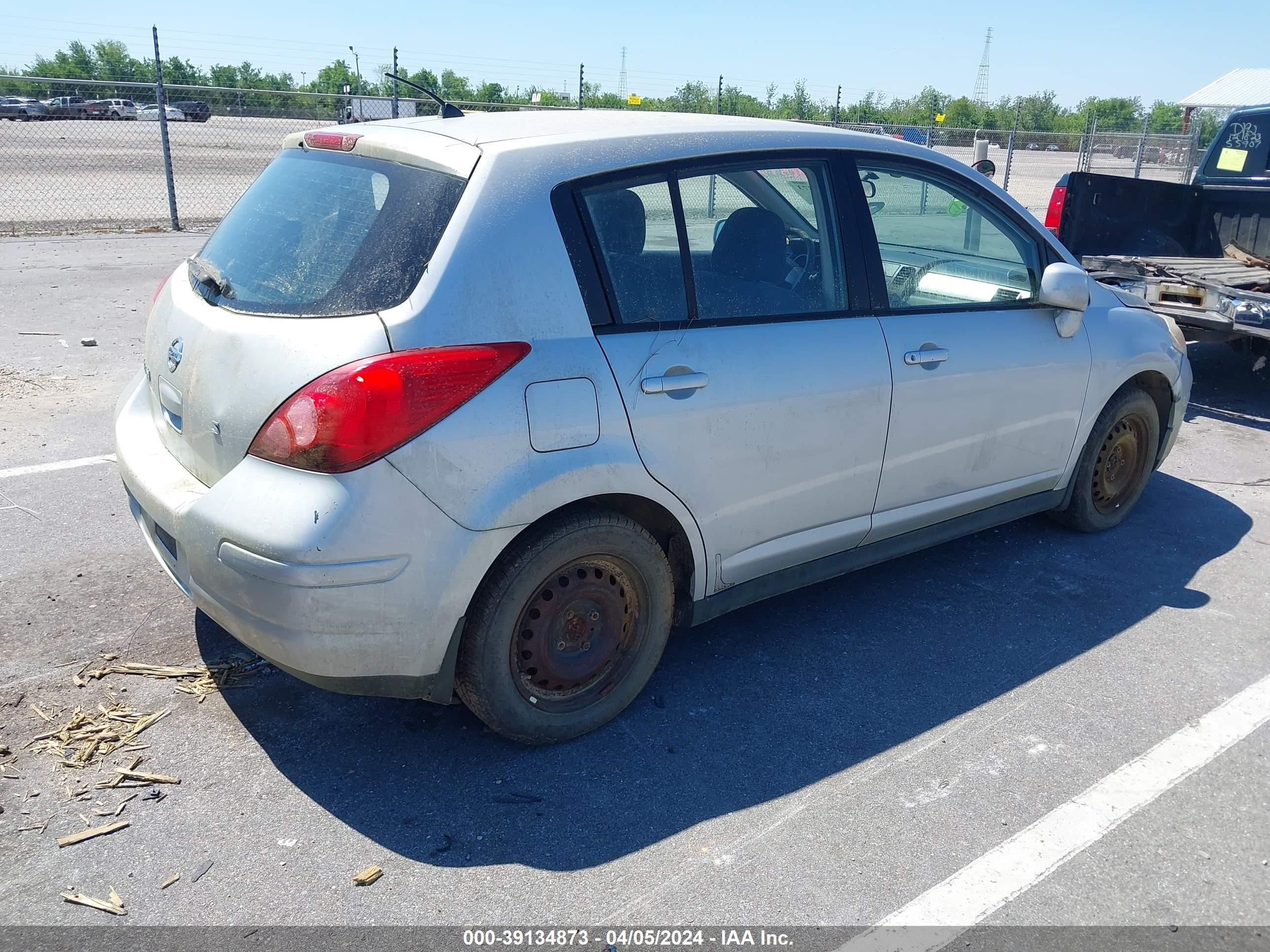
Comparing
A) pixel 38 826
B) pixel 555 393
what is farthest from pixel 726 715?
pixel 38 826

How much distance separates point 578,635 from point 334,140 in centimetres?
180

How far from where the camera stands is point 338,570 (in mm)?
2637

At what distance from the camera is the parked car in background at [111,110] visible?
72.0 ft

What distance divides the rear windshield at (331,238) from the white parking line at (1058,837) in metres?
2.08

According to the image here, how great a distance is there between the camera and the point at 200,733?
3.19 meters

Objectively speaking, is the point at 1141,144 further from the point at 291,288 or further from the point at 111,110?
the point at 111,110

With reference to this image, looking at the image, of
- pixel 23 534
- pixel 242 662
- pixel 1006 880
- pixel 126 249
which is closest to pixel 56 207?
pixel 126 249

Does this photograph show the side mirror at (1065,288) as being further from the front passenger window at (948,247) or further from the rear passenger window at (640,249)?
the rear passenger window at (640,249)

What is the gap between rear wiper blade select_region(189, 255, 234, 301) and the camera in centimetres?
319

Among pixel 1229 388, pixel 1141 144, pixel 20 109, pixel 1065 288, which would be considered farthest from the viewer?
pixel 20 109

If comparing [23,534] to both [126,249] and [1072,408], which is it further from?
[126,249]

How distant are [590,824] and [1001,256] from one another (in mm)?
2893

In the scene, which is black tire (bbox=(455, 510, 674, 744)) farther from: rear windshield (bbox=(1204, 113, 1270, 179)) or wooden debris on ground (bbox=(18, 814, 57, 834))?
rear windshield (bbox=(1204, 113, 1270, 179))

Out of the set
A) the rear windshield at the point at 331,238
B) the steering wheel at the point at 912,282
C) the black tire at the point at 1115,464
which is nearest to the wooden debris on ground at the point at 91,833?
the rear windshield at the point at 331,238
